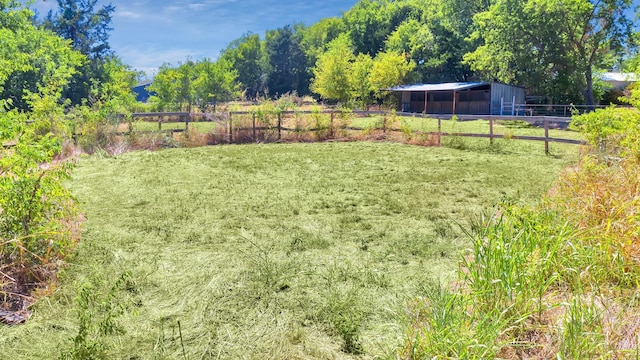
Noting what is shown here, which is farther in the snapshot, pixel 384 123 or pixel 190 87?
pixel 190 87

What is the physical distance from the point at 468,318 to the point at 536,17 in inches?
1078

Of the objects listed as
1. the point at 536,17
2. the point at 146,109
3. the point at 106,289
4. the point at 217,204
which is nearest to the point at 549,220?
the point at 106,289

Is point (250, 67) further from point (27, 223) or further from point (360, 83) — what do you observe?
point (27, 223)

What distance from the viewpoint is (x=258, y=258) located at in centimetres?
377

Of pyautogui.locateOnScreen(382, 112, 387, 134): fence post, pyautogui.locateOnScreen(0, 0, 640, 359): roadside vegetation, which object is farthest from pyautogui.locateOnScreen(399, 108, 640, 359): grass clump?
pyautogui.locateOnScreen(382, 112, 387, 134): fence post

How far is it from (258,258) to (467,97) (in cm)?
2502

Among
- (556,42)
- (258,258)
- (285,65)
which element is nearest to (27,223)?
(258,258)

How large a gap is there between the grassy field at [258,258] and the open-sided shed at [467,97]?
729 inches

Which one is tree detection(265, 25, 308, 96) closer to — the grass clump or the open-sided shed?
the open-sided shed

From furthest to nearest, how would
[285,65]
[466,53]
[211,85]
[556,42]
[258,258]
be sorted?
[285,65]
[211,85]
[466,53]
[556,42]
[258,258]

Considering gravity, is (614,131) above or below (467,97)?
below

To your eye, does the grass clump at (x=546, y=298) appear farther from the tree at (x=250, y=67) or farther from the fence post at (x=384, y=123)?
the tree at (x=250, y=67)

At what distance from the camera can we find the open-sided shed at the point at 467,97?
982 inches

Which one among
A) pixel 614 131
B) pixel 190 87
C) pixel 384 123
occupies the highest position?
pixel 190 87
